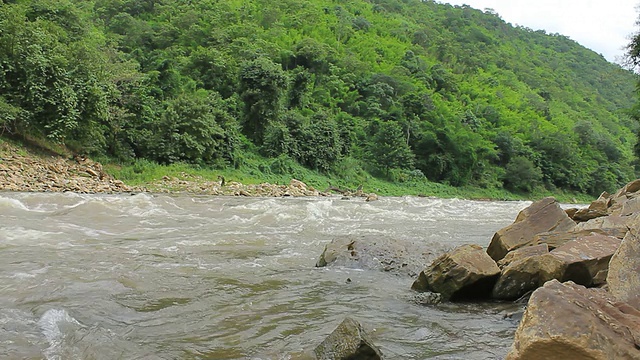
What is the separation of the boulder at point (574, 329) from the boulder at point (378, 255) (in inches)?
159

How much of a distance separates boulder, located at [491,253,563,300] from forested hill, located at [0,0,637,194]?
19633 millimetres

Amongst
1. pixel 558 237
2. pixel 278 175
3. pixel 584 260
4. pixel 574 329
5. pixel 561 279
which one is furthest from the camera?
pixel 278 175

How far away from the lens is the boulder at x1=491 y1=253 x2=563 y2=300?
4582mm

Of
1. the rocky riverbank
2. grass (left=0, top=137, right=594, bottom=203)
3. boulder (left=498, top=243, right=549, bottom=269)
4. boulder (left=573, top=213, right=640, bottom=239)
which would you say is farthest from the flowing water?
grass (left=0, top=137, right=594, bottom=203)

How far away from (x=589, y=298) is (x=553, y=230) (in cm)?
440

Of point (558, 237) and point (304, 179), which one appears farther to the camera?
point (304, 179)

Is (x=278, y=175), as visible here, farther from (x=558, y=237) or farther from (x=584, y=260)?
(x=584, y=260)

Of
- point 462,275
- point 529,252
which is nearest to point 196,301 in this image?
point 462,275

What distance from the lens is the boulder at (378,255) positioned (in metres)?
6.71

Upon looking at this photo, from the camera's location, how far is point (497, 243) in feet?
22.2

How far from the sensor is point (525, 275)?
4883mm

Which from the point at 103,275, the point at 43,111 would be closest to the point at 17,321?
the point at 103,275

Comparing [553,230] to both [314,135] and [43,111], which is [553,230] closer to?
[43,111]

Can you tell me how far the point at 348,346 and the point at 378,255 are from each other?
3949 millimetres
